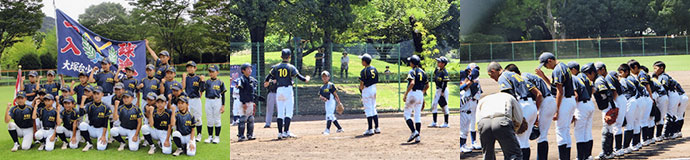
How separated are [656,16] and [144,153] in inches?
244

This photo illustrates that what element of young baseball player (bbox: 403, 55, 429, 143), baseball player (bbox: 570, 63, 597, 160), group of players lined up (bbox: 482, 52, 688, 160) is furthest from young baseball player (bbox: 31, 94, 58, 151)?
baseball player (bbox: 570, 63, 597, 160)

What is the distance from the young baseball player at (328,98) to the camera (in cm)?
573

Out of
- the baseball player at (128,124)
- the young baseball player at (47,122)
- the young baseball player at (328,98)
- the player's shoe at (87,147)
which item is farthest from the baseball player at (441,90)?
the young baseball player at (47,122)

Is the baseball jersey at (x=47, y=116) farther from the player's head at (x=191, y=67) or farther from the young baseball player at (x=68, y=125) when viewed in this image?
the player's head at (x=191, y=67)

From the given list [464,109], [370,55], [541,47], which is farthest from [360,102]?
[541,47]

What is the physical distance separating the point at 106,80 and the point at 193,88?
3.13 feet

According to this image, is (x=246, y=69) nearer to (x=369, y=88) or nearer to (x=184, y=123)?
(x=369, y=88)

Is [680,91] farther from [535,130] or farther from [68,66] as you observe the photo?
[68,66]

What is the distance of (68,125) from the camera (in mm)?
6594

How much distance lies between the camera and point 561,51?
7715 mm

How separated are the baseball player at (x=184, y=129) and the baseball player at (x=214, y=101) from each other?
8.1 inches

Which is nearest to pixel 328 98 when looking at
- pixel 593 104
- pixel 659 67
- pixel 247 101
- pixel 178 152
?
pixel 247 101

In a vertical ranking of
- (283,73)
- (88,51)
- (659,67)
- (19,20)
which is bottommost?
(283,73)

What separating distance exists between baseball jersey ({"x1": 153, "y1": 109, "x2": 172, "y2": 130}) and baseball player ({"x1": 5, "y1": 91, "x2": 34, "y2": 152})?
4.03 ft
